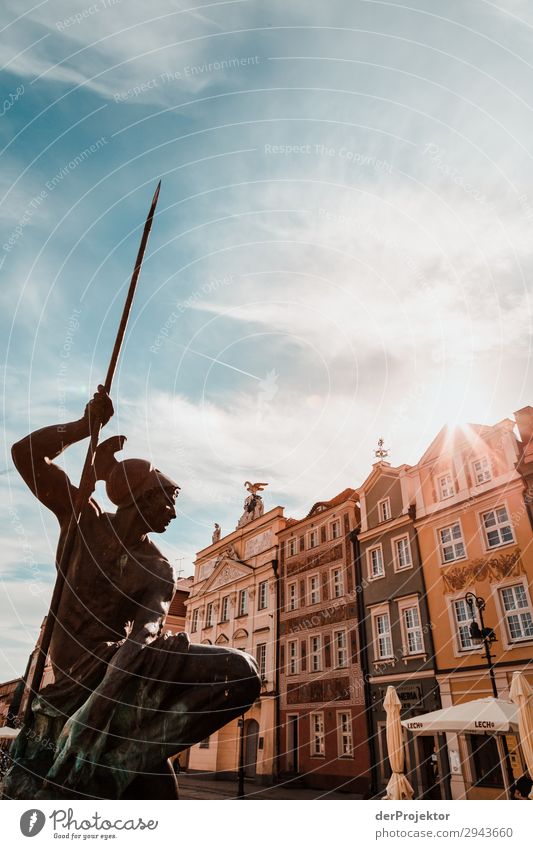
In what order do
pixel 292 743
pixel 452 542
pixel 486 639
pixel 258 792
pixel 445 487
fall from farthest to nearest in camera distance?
pixel 292 743 < pixel 445 487 < pixel 452 542 < pixel 258 792 < pixel 486 639

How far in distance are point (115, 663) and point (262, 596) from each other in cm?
2815

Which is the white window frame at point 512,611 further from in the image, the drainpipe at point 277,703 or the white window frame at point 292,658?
the drainpipe at point 277,703

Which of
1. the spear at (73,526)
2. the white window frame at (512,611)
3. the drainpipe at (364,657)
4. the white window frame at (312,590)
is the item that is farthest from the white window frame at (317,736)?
the spear at (73,526)

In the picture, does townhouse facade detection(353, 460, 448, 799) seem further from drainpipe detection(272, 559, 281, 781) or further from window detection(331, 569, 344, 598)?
drainpipe detection(272, 559, 281, 781)

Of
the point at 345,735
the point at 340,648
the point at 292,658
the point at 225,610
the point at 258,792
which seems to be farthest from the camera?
the point at 225,610

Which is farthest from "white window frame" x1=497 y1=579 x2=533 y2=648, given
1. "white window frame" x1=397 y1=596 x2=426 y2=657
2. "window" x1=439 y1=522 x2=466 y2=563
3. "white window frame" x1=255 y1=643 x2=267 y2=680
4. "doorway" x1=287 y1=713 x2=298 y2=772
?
"white window frame" x1=255 y1=643 x2=267 y2=680

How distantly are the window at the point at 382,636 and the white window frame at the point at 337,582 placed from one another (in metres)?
2.63

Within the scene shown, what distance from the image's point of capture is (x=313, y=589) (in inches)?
1059

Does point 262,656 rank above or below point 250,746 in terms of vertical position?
above

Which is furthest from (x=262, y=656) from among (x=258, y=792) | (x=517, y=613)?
(x=517, y=613)

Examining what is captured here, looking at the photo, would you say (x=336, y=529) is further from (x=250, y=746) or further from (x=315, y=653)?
(x=250, y=746)

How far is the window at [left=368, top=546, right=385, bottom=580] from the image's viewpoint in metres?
23.8

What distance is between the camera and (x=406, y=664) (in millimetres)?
20781
